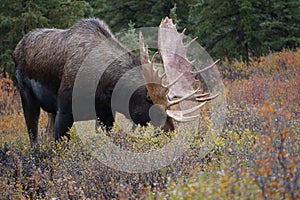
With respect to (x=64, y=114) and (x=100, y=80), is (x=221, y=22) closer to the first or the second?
(x=100, y=80)

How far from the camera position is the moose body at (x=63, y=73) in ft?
19.6

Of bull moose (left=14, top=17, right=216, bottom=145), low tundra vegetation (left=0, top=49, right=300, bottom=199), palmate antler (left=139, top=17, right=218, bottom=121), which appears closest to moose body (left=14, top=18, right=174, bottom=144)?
bull moose (left=14, top=17, right=216, bottom=145)

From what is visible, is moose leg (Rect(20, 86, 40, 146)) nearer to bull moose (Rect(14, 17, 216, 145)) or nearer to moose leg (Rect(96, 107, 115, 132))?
bull moose (Rect(14, 17, 216, 145))

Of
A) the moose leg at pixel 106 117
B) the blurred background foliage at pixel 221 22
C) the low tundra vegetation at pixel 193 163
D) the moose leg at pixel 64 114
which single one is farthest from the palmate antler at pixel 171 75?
the blurred background foliage at pixel 221 22

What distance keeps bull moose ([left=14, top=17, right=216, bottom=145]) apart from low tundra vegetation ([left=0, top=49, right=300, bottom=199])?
277mm

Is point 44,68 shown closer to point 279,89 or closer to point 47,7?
point 279,89

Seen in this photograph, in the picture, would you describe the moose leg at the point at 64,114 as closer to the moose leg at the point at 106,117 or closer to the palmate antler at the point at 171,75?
the moose leg at the point at 106,117

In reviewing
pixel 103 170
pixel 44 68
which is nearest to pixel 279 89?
pixel 44 68

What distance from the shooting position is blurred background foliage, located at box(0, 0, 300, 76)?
37.8ft

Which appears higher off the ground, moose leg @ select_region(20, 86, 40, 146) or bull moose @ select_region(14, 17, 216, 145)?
Answer: bull moose @ select_region(14, 17, 216, 145)

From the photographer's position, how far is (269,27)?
11.9 metres

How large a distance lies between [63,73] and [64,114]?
0.57m

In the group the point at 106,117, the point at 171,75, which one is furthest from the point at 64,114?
the point at 171,75

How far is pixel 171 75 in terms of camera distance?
19.9 ft
